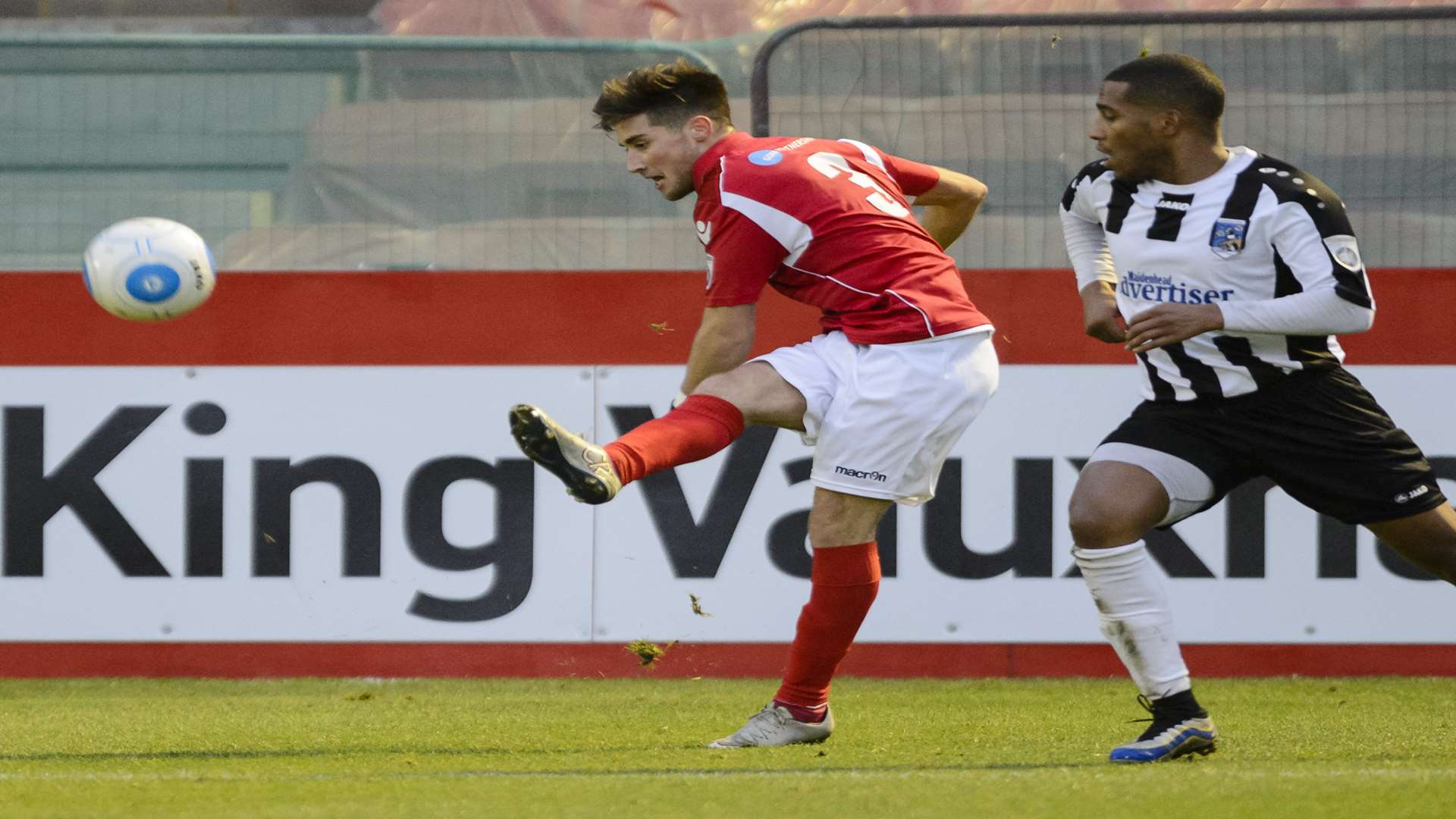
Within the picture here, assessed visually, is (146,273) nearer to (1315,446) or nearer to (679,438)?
(679,438)

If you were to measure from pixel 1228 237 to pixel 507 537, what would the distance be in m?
2.87

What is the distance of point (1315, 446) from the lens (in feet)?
12.8

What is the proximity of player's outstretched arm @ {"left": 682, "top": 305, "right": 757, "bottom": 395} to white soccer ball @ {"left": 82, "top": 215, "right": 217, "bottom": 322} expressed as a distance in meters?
1.66

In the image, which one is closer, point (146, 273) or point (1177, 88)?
point (1177, 88)

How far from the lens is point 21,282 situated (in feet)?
19.8

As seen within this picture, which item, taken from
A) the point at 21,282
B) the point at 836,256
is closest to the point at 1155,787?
the point at 836,256

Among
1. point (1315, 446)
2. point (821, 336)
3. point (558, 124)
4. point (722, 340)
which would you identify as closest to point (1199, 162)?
point (1315, 446)

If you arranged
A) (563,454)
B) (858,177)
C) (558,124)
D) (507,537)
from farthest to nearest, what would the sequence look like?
(558,124), (507,537), (858,177), (563,454)

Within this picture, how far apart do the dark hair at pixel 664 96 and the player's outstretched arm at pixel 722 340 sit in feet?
1.66

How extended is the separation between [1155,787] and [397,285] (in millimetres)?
3539

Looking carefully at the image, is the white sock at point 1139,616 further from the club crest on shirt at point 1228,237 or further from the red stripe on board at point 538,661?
the red stripe on board at point 538,661

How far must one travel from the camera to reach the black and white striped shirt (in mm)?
3758

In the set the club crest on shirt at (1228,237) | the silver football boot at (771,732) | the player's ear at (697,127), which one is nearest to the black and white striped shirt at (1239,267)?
the club crest on shirt at (1228,237)

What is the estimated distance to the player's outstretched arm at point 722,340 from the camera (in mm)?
3959
